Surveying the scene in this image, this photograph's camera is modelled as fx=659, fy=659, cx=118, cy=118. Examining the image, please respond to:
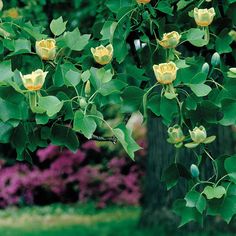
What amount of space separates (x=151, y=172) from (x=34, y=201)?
192 inches

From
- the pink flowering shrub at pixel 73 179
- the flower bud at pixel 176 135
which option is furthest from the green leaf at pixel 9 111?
the pink flowering shrub at pixel 73 179

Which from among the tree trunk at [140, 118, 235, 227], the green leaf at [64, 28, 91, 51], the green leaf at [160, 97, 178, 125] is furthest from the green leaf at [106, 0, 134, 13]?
the tree trunk at [140, 118, 235, 227]

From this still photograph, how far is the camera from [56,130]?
2492 mm

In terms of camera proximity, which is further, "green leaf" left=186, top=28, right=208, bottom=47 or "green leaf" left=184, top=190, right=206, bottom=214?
"green leaf" left=186, top=28, right=208, bottom=47

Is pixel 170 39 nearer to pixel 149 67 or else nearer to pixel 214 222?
pixel 149 67

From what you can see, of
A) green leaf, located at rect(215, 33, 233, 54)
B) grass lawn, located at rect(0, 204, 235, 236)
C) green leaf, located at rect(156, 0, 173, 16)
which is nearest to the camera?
green leaf, located at rect(156, 0, 173, 16)

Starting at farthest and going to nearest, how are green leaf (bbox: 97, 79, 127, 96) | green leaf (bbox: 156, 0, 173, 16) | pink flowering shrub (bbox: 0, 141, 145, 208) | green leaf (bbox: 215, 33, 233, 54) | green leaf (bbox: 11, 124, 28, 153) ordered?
pink flowering shrub (bbox: 0, 141, 145, 208) < green leaf (bbox: 215, 33, 233, 54) < green leaf (bbox: 156, 0, 173, 16) < green leaf (bbox: 11, 124, 28, 153) < green leaf (bbox: 97, 79, 127, 96)

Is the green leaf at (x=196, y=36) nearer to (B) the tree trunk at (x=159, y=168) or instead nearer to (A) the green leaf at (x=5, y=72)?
(A) the green leaf at (x=5, y=72)

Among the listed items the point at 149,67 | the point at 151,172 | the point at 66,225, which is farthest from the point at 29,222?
the point at 149,67

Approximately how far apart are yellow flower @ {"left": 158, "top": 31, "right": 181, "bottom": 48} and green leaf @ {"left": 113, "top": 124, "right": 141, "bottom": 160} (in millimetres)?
382

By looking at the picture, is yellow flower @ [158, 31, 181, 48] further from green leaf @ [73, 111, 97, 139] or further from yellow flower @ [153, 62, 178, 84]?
green leaf @ [73, 111, 97, 139]

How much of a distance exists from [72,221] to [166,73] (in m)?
8.11

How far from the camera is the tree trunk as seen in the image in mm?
7352

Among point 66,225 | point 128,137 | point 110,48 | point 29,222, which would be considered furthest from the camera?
point 29,222
